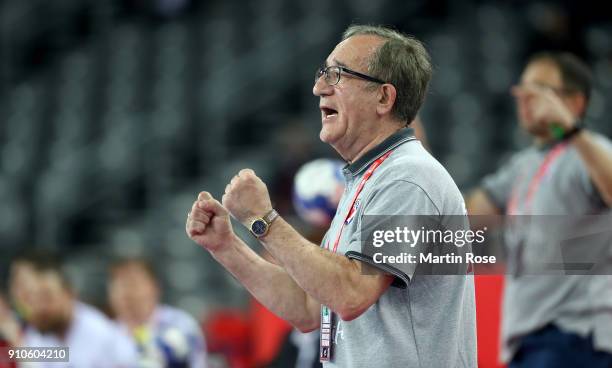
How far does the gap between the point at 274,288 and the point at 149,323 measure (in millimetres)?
4061

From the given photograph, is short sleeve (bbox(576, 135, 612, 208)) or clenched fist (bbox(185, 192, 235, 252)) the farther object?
short sleeve (bbox(576, 135, 612, 208))

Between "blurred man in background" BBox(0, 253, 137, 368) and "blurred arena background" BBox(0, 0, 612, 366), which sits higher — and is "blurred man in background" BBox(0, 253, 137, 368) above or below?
below

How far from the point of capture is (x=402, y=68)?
339 centimetres

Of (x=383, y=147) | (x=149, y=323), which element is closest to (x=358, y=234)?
(x=383, y=147)

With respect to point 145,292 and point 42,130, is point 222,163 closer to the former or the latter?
point 42,130

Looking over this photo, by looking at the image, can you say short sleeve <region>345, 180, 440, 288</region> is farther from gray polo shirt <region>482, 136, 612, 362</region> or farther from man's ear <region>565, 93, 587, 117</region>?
man's ear <region>565, 93, 587, 117</region>

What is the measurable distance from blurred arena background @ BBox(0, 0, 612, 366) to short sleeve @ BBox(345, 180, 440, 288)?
19.6 feet

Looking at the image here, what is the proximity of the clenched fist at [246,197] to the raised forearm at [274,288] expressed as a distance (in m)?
0.39

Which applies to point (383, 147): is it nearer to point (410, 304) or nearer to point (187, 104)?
point (410, 304)

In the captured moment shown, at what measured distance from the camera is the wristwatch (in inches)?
124

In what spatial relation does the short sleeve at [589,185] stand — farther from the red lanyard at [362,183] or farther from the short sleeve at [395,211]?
the short sleeve at [395,211]

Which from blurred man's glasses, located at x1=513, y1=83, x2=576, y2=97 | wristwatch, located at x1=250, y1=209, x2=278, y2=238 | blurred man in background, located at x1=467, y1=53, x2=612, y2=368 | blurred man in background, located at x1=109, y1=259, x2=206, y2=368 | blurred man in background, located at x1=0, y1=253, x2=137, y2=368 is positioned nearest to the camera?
wristwatch, located at x1=250, y1=209, x2=278, y2=238

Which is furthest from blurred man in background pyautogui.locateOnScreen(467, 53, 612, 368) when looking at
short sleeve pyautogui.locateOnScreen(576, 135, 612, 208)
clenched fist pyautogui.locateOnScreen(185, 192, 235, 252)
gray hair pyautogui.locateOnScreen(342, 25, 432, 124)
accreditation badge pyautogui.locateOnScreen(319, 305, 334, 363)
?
clenched fist pyautogui.locateOnScreen(185, 192, 235, 252)

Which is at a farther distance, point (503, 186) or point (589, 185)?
point (503, 186)
